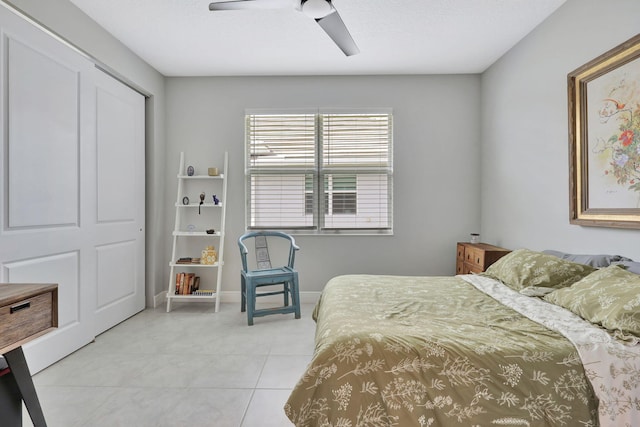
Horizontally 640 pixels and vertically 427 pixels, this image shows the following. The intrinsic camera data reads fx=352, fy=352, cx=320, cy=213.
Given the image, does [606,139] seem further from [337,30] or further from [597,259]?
[337,30]

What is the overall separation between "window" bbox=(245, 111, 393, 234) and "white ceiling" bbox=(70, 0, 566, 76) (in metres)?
0.59

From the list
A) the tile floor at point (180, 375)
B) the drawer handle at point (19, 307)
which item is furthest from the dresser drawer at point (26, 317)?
the tile floor at point (180, 375)

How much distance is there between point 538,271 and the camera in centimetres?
229

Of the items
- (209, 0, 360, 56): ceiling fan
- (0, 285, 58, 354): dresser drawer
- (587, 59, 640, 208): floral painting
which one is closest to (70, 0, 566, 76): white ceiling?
(209, 0, 360, 56): ceiling fan

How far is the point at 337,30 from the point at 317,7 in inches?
14.2

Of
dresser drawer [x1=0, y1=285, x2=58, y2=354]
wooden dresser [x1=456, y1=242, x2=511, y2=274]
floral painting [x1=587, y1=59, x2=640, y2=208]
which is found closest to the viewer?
dresser drawer [x1=0, y1=285, x2=58, y2=354]

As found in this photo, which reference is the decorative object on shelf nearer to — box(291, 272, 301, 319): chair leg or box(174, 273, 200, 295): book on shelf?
box(174, 273, 200, 295): book on shelf

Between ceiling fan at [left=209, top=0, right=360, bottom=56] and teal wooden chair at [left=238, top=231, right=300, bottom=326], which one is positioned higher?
ceiling fan at [left=209, top=0, right=360, bottom=56]

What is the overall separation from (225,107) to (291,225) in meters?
1.63

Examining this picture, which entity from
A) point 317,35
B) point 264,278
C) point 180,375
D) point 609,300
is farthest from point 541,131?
point 180,375

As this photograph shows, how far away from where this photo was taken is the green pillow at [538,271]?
217 cm

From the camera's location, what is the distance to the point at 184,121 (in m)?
4.25

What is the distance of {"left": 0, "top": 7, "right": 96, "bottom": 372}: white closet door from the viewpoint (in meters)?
2.26

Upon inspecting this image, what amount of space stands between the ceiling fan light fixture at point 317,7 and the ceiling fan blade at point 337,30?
0.18 feet
